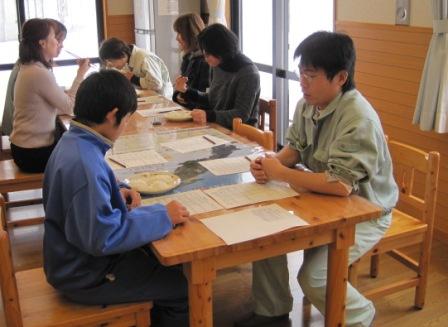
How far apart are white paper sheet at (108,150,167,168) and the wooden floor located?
702mm

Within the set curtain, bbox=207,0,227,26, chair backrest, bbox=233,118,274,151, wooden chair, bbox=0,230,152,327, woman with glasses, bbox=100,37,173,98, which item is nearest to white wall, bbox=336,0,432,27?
chair backrest, bbox=233,118,274,151

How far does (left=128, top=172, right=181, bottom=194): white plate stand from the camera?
5.42 feet

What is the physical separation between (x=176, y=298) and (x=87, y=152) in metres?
0.52

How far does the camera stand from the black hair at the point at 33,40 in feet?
9.21

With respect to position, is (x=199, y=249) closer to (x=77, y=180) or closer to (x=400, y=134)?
(x=77, y=180)

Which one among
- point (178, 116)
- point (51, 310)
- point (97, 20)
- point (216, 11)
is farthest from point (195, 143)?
point (97, 20)

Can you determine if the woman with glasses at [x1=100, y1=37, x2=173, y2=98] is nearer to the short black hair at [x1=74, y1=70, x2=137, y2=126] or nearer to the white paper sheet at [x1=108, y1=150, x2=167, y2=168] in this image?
the white paper sheet at [x1=108, y1=150, x2=167, y2=168]

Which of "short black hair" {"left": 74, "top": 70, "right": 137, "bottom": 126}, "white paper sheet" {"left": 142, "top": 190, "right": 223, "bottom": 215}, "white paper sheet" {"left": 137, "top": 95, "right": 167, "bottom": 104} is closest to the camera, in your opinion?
"short black hair" {"left": 74, "top": 70, "right": 137, "bottom": 126}

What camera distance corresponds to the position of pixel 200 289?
1390 mm

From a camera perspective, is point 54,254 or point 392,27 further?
point 392,27

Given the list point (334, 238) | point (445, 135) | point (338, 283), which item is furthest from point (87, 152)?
point (445, 135)

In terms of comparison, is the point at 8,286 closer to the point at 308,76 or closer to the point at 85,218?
the point at 85,218

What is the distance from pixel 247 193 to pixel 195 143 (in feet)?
2.22

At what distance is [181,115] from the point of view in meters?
2.74
